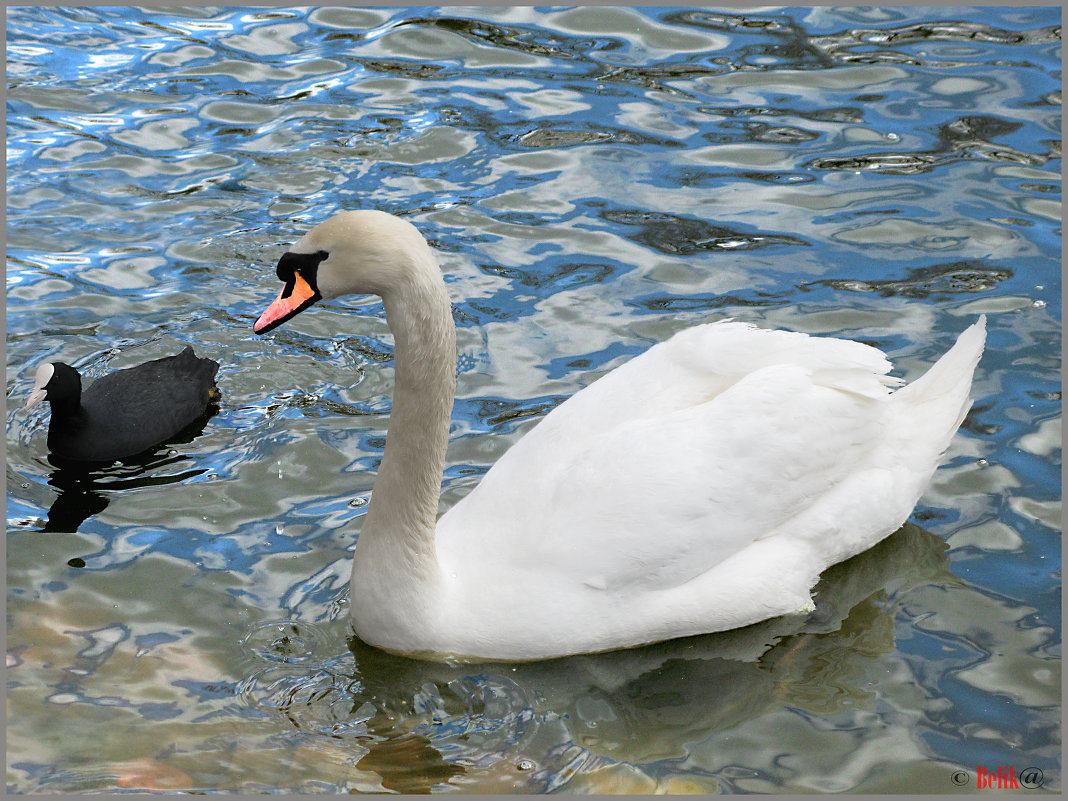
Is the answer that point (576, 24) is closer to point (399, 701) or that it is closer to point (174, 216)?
point (174, 216)

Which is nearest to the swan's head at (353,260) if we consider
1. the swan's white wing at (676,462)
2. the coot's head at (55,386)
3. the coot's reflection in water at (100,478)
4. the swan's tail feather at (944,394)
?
the swan's white wing at (676,462)

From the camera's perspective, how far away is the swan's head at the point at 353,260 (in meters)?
4.61

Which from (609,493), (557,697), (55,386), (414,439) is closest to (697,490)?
(609,493)

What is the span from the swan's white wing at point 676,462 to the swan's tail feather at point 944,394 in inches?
11.9

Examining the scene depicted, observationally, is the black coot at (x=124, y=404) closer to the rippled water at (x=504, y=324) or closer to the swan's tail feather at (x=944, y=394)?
the rippled water at (x=504, y=324)

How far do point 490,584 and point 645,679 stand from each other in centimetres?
75

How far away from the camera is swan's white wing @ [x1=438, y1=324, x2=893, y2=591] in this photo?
5074 mm

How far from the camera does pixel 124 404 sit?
6832 mm

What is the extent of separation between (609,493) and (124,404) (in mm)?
3058

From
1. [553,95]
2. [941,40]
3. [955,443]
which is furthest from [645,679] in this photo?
[941,40]

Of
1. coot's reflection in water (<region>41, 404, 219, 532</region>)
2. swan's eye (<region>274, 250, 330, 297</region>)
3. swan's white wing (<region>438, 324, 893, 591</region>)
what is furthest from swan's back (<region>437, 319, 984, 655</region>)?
coot's reflection in water (<region>41, 404, 219, 532</region>)

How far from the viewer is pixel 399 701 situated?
5047 millimetres

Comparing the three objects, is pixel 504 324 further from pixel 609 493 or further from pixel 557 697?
pixel 557 697

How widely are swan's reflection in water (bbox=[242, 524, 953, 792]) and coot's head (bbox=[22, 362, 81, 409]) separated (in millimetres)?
2007
